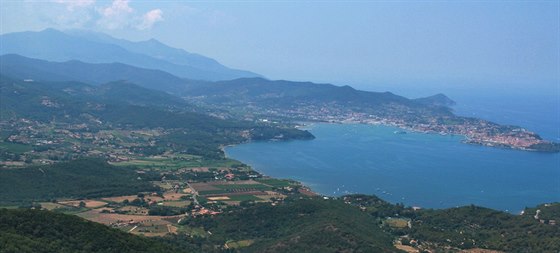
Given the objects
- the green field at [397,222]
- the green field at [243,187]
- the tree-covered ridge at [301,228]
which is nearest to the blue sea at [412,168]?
the green field at [243,187]

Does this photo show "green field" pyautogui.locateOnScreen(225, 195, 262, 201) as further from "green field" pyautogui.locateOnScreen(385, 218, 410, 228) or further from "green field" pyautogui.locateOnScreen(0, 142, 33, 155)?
"green field" pyautogui.locateOnScreen(0, 142, 33, 155)

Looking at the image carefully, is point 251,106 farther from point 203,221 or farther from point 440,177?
point 203,221

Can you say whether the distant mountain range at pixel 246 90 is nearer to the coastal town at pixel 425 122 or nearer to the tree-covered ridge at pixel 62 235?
the coastal town at pixel 425 122

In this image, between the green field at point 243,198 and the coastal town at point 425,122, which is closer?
the green field at point 243,198

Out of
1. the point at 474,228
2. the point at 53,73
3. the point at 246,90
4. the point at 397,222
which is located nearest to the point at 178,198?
the point at 397,222

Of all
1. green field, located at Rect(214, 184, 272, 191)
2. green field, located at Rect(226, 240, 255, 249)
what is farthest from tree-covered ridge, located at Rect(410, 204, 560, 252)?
green field, located at Rect(214, 184, 272, 191)

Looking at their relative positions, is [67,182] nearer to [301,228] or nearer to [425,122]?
[301,228]

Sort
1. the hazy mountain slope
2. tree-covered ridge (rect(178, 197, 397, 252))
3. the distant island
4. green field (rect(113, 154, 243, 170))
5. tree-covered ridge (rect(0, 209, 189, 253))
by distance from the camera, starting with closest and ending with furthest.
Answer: tree-covered ridge (rect(0, 209, 189, 253))
the distant island
tree-covered ridge (rect(178, 197, 397, 252))
green field (rect(113, 154, 243, 170))
the hazy mountain slope
